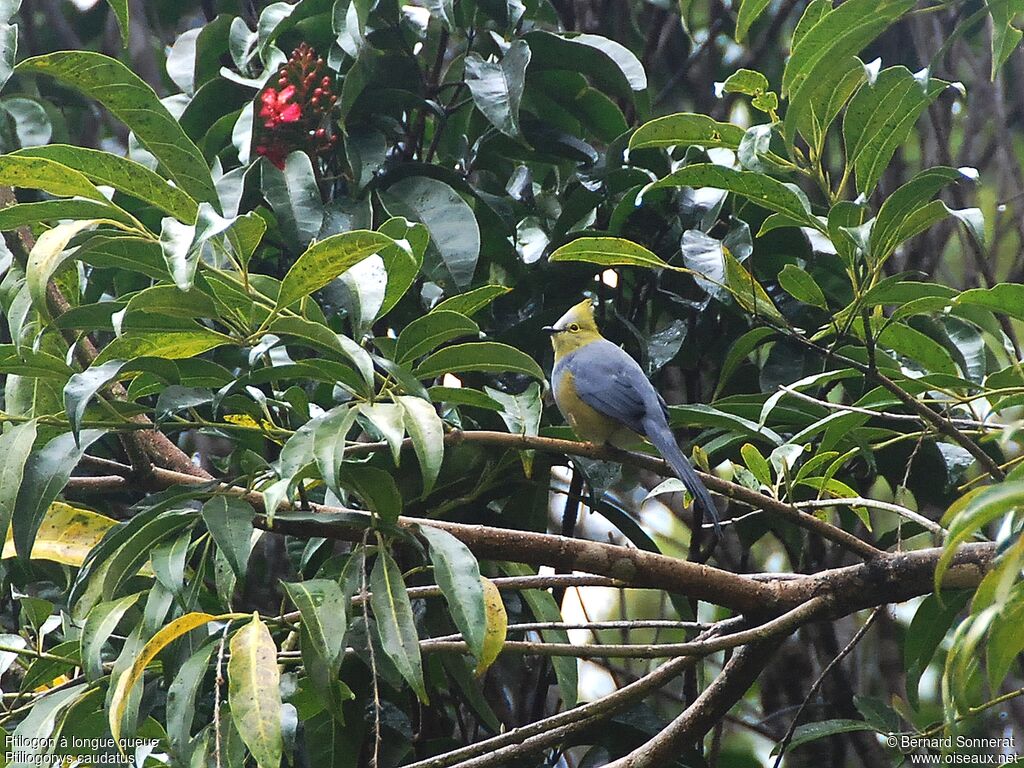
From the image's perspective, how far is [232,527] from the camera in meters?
1.93

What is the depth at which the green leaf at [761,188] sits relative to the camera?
201 centimetres

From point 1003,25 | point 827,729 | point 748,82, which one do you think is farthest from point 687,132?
point 827,729

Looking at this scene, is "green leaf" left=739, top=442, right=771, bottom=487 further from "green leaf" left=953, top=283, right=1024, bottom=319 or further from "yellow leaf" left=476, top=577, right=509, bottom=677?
"yellow leaf" left=476, top=577, right=509, bottom=677

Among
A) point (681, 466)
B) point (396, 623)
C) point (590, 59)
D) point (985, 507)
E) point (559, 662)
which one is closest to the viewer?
point (985, 507)

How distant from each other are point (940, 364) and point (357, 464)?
4.11ft

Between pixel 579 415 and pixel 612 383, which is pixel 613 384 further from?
pixel 579 415

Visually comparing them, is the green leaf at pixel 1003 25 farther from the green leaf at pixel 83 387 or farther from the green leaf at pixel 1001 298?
the green leaf at pixel 83 387

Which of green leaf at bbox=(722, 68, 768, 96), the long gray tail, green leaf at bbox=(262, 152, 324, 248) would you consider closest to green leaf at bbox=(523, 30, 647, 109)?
green leaf at bbox=(262, 152, 324, 248)

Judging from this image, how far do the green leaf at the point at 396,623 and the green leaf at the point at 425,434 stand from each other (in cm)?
21

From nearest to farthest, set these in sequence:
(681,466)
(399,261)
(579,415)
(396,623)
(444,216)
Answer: (396,623), (399,261), (681,466), (444,216), (579,415)

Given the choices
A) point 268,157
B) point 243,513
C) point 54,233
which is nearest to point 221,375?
point 243,513

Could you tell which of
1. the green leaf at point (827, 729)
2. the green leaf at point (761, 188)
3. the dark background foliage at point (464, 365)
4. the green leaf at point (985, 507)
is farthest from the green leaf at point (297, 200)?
the green leaf at point (985, 507)

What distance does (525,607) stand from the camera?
3.06 metres

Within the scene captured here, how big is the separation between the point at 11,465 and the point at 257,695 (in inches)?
25.2
